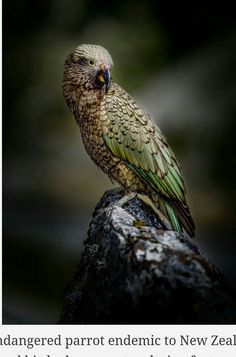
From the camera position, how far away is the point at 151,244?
1.38 m

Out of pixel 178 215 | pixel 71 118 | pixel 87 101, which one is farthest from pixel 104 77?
pixel 71 118

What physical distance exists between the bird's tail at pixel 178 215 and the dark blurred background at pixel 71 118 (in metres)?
1.21

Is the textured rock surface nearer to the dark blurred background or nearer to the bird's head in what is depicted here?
the bird's head

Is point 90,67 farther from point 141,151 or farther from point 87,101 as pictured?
point 141,151

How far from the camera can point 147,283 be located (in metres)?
1.27

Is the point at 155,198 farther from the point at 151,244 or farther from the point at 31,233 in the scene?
the point at 31,233

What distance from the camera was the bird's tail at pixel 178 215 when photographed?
80.4 inches

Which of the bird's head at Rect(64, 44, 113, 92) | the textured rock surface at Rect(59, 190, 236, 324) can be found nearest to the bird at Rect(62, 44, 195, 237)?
the bird's head at Rect(64, 44, 113, 92)

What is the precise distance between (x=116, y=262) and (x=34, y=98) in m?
2.35

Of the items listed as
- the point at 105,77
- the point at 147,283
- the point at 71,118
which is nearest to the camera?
the point at 147,283

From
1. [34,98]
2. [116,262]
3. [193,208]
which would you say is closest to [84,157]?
[34,98]

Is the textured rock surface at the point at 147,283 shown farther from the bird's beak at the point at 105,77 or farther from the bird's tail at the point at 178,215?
the bird's beak at the point at 105,77

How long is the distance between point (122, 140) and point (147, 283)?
Result: 91 cm

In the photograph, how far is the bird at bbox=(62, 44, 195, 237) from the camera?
6.73 ft
